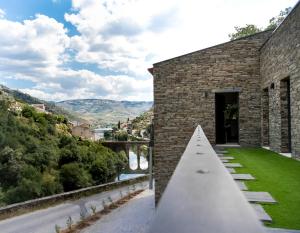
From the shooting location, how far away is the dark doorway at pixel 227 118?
1361 centimetres

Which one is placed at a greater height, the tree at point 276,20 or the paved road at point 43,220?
the tree at point 276,20

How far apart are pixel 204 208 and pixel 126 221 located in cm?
1475

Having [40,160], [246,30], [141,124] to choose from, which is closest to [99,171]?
[40,160]

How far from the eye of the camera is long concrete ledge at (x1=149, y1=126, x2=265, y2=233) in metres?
0.64

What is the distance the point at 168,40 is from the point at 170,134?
5810 mm

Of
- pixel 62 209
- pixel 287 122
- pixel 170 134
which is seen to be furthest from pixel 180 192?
pixel 62 209

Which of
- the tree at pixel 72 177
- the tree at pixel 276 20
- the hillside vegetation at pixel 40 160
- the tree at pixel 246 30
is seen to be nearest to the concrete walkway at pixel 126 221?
the hillside vegetation at pixel 40 160

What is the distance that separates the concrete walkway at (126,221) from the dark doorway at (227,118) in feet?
13.7

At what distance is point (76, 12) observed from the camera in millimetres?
29453

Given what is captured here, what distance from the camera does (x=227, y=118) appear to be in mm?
15320

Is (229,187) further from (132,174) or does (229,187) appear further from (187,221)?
(132,174)

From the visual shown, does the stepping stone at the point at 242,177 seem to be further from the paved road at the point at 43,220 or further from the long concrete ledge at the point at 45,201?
the long concrete ledge at the point at 45,201

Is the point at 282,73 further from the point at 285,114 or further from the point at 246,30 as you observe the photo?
the point at 246,30

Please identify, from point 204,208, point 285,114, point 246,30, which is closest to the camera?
point 204,208
